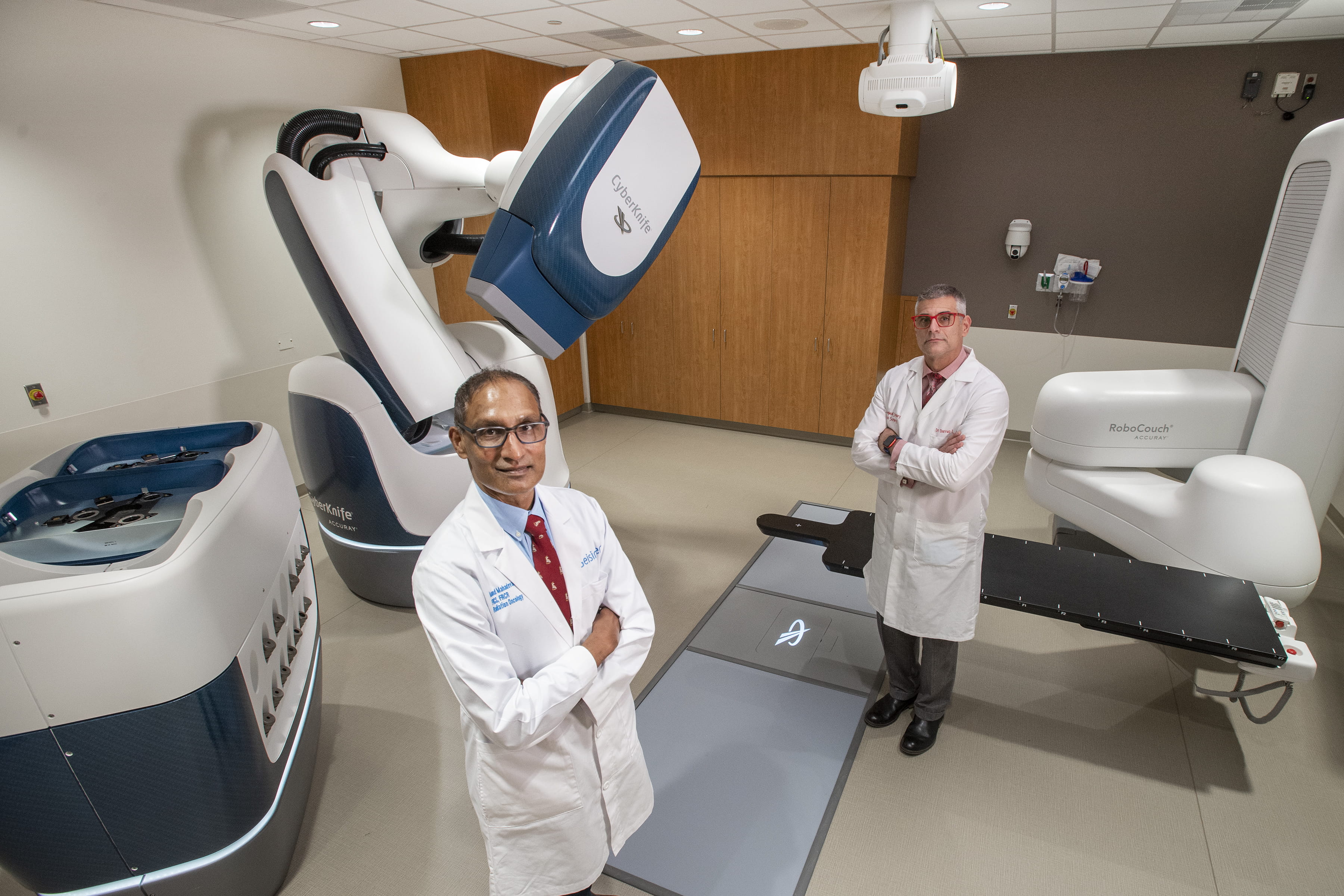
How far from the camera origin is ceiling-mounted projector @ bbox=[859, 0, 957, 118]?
10.5ft

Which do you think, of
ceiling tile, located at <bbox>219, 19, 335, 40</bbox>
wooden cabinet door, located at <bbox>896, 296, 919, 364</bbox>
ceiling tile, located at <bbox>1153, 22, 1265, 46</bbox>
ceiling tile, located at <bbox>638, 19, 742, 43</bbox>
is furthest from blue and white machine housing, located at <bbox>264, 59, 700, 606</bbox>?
ceiling tile, located at <bbox>1153, 22, 1265, 46</bbox>

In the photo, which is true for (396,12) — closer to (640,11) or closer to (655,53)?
(640,11)

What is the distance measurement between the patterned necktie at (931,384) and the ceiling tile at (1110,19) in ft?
7.89

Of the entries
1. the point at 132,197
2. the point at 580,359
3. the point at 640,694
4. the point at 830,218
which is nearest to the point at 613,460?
the point at 580,359

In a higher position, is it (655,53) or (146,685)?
(655,53)

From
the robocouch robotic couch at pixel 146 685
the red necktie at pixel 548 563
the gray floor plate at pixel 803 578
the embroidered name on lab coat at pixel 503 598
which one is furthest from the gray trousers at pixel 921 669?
the robocouch robotic couch at pixel 146 685

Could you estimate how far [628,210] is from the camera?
2.07 m

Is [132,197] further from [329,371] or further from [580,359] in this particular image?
[580,359]

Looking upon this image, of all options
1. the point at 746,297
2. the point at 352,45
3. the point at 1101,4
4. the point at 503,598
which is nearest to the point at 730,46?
the point at 746,297

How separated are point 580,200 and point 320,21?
2.52m

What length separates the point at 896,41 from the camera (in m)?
3.31

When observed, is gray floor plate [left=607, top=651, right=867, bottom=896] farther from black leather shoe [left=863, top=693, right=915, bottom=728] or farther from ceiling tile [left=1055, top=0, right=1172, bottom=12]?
ceiling tile [left=1055, top=0, right=1172, bottom=12]

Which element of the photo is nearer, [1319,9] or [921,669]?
[921,669]

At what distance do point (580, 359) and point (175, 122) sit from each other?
3158 millimetres
